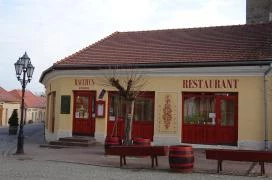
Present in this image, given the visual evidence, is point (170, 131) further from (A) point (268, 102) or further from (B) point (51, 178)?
(B) point (51, 178)

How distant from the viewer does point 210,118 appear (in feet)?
68.7

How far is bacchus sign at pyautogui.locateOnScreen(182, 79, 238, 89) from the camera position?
66.6 ft

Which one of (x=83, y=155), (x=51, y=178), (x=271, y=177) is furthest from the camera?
(x=83, y=155)

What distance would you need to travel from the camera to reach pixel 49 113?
26797mm

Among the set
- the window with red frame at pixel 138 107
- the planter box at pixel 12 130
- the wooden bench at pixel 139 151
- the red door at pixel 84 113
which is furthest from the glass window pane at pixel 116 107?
the planter box at pixel 12 130

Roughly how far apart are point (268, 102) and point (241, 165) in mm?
4985

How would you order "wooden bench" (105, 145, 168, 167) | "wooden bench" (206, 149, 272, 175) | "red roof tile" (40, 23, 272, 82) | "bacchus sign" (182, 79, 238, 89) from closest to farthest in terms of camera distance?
"wooden bench" (206, 149, 272, 175) < "wooden bench" (105, 145, 168, 167) < "bacchus sign" (182, 79, 238, 89) < "red roof tile" (40, 23, 272, 82)

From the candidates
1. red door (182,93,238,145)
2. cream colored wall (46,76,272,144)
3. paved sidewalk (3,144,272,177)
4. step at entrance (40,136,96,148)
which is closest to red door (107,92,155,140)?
cream colored wall (46,76,272,144)

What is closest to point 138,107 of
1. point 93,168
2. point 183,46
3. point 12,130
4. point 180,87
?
point 180,87

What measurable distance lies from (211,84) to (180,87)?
1450 mm

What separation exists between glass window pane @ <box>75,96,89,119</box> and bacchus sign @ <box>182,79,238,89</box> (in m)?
5.25

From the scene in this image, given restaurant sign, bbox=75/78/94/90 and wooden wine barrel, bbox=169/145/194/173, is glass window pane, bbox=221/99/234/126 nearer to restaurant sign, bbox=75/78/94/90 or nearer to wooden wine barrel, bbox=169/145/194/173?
restaurant sign, bbox=75/78/94/90

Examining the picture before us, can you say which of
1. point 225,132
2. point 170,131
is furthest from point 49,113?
point 225,132

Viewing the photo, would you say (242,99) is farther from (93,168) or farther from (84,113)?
(93,168)
